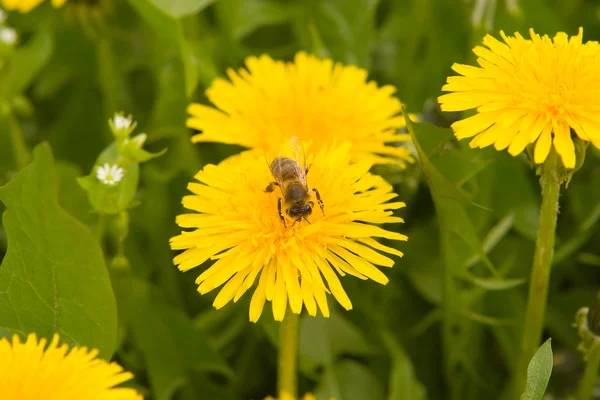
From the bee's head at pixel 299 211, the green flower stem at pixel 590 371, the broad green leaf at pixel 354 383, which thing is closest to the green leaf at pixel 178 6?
the bee's head at pixel 299 211

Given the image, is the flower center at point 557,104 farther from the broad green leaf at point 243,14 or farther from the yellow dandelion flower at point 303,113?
the broad green leaf at point 243,14

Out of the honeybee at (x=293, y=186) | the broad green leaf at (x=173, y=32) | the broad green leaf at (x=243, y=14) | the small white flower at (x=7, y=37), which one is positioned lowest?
the honeybee at (x=293, y=186)

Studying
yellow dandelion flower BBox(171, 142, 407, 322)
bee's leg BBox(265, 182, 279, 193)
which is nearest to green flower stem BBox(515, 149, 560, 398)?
yellow dandelion flower BBox(171, 142, 407, 322)

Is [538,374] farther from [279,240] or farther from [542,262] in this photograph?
[279,240]

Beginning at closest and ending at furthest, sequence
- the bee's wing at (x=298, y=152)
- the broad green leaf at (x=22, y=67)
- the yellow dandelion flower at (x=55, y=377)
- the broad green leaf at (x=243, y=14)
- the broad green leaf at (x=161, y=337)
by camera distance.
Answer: the yellow dandelion flower at (x=55, y=377) → the bee's wing at (x=298, y=152) → the broad green leaf at (x=161, y=337) → the broad green leaf at (x=22, y=67) → the broad green leaf at (x=243, y=14)

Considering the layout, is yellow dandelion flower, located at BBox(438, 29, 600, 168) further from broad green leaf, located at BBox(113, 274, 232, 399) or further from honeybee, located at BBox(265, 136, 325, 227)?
broad green leaf, located at BBox(113, 274, 232, 399)

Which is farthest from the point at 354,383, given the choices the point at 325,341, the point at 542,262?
the point at 542,262
